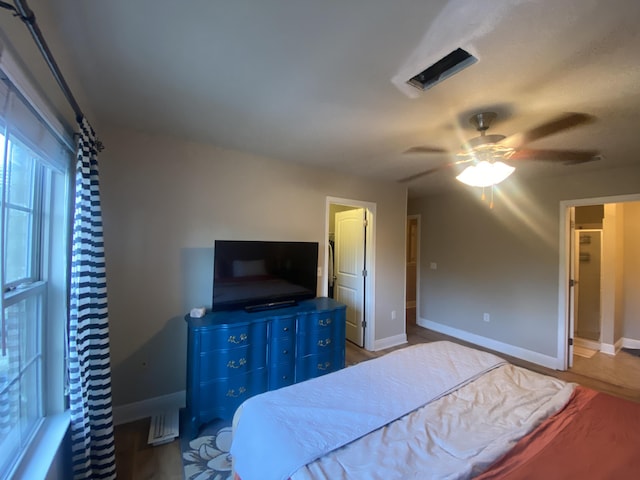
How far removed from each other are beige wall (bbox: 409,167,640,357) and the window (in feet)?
15.4

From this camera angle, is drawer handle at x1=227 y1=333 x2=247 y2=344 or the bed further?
drawer handle at x1=227 y1=333 x2=247 y2=344

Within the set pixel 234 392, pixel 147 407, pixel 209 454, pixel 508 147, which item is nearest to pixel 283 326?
pixel 234 392

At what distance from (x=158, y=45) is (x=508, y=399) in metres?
2.55

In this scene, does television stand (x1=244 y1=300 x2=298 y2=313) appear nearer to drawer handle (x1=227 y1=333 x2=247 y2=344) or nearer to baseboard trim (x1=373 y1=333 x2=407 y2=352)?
drawer handle (x1=227 y1=333 x2=247 y2=344)

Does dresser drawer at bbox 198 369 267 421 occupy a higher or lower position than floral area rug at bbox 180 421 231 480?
higher

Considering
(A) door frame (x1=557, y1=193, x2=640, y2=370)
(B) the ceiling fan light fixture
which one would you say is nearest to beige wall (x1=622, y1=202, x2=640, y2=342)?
(A) door frame (x1=557, y1=193, x2=640, y2=370)

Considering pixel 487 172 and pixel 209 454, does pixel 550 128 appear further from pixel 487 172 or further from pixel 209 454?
pixel 209 454

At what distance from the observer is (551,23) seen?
114cm

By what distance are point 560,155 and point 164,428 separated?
421 cm

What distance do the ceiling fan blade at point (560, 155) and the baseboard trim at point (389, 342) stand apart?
2.77 m

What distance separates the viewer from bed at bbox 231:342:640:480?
1068 mm

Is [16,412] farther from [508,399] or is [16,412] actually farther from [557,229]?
[557,229]

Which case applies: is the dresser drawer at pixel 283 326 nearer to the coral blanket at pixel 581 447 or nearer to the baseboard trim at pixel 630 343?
the coral blanket at pixel 581 447

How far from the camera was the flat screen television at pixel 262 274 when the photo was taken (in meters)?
2.55
